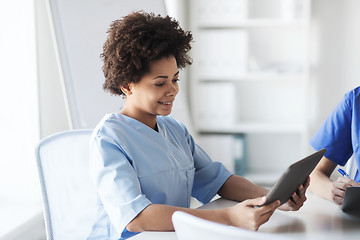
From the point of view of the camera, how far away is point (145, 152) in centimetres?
132

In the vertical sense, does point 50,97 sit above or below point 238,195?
above

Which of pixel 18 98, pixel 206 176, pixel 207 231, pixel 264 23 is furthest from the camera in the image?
pixel 264 23

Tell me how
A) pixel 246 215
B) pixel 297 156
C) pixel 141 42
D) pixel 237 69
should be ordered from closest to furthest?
1. pixel 246 215
2. pixel 141 42
3. pixel 237 69
4. pixel 297 156

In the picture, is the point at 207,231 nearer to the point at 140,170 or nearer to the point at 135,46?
the point at 140,170

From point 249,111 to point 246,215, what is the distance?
2696 mm

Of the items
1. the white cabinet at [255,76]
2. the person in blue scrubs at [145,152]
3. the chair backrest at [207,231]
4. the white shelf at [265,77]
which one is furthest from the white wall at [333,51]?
the chair backrest at [207,231]

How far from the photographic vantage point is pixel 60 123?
2.39 m

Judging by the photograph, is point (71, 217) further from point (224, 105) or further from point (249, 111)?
point (249, 111)

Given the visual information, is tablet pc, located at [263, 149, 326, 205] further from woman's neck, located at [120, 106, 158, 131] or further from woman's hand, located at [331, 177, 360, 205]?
woman's neck, located at [120, 106, 158, 131]

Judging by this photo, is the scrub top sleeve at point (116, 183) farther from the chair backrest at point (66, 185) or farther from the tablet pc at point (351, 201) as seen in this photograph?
the tablet pc at point (351, 201)

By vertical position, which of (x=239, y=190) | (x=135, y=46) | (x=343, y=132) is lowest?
(x=239, y=190)

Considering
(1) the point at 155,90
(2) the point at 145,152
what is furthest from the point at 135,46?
(2) the point at 145,152

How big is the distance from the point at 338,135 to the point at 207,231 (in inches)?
38.8

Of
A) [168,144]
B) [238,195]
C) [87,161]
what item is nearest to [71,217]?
[87,161]
